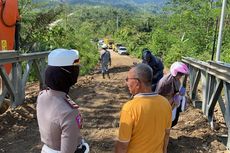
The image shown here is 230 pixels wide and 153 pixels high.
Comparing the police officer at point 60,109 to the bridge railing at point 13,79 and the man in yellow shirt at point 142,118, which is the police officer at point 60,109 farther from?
the bridge railing at point 13,79

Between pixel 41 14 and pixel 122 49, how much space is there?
131ft

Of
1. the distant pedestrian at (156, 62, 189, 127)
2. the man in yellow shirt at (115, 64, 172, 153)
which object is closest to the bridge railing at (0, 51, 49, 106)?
the distant pedestrian at (156, 62, 189, 127)

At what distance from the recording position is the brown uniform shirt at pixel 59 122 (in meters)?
2.63

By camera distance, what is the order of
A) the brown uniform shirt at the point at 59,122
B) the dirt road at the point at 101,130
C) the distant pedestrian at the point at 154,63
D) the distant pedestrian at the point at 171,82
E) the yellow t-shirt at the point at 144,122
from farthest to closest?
1. the distant pedestrian at the point at 154,63
2. the dirt road at the point at 101,130
3. the distant pedestrian at the point at 171,82
4. the yellow t-shirt at the point at 144,122
5. the brown uniform shirt at the point at 59,122

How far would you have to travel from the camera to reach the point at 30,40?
17.6 m

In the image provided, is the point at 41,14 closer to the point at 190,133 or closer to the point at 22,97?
the point at 22,97

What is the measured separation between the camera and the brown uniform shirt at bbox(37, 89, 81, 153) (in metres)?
2.63

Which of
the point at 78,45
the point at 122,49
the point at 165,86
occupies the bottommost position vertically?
the point at 122,49

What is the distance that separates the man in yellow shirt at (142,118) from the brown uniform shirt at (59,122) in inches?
20.9

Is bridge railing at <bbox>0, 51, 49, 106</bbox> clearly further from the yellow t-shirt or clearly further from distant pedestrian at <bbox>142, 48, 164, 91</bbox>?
the yellow t-shirt

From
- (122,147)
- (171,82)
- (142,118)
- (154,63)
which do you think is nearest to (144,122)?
(142,118)

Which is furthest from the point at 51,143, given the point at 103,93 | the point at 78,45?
the point at 78,45

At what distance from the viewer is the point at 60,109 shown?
2.67m

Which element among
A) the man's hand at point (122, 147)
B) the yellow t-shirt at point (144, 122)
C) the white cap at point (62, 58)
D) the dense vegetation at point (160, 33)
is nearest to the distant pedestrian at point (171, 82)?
the yellow t-shirt at point (144, 122)
